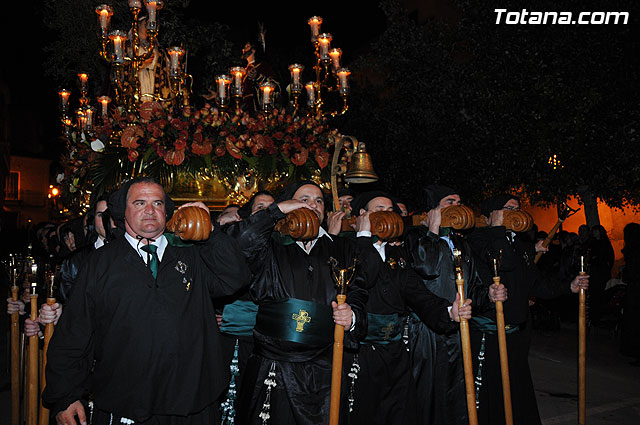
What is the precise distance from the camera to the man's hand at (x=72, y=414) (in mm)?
2768

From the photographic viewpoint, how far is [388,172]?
47.7 ft

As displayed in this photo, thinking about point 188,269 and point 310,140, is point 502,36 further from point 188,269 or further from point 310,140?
point 188,269

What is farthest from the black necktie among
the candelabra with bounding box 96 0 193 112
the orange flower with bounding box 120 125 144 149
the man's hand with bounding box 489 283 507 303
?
the candelabra with bounding box 96 0 193 112

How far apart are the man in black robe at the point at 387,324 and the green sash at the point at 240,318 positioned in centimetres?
86

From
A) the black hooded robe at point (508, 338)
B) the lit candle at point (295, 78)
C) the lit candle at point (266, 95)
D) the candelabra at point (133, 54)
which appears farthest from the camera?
the lit candle at point (295, 78)

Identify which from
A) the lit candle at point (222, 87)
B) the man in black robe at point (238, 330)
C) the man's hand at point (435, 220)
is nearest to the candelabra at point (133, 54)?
the lit candle at point (222, 87)

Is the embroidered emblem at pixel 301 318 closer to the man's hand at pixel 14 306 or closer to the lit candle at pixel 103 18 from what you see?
the man's hand at pixel 14 306

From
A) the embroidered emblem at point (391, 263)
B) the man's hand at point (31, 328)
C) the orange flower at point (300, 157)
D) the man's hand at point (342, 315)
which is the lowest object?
the man's hand at point (31, 328)

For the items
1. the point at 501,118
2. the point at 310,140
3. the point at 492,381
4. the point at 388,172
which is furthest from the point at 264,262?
the point at 388,172

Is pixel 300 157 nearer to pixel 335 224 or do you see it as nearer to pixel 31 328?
pixel 335 224

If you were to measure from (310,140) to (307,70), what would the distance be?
399 inches

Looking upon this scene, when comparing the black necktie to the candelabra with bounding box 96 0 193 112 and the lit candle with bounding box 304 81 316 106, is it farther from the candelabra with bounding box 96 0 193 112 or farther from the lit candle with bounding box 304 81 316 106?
the lit candle with bounding box 304 81 316 106

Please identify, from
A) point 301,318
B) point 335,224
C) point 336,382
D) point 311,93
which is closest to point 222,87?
point 311,93

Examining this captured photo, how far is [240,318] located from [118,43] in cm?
353
